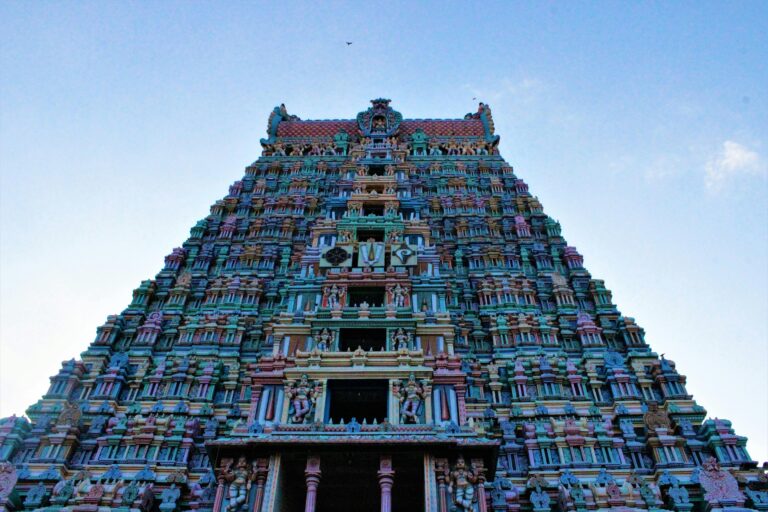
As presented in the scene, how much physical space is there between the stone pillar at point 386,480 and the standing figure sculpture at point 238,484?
3.57 metres

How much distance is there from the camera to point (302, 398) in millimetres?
21828

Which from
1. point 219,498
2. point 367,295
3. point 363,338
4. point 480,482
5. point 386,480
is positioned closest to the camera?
point 386,480

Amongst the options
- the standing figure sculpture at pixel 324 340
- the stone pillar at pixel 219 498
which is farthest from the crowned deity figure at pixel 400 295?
the stone pillar at pixel 219 498

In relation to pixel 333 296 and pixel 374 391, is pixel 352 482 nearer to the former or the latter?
pixel 374 391

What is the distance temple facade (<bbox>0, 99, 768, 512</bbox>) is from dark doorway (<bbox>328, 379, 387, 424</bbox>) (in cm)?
7

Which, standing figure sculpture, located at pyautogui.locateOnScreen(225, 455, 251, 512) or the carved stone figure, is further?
the carved stone figure

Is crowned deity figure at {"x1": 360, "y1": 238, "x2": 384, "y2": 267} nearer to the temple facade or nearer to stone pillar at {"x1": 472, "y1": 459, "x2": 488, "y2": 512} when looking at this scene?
the temple facade

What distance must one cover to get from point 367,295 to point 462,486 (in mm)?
10878

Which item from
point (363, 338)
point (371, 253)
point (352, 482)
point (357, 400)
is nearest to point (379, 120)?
point (371, 253)

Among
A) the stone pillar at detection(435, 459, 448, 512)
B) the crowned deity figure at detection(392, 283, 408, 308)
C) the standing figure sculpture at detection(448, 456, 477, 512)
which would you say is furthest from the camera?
the crowned deity figure at detection(392, 283, 408, 308)

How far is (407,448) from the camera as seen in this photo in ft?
62.5

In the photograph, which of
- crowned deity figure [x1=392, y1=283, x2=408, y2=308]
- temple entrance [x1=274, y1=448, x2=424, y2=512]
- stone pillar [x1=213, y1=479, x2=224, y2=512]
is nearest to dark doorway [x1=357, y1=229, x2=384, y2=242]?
crowned deity figure [x1=392, y1=283, x2=408, y2=308]

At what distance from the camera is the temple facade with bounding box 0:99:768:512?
19.6 m

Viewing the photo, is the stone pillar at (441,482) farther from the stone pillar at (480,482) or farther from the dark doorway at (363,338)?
the dark doorway at (363,338)
